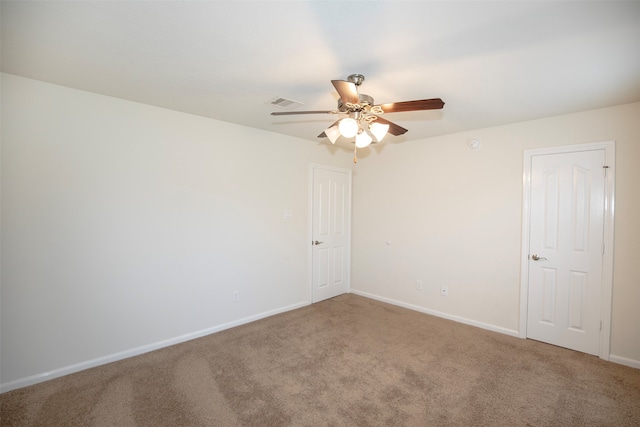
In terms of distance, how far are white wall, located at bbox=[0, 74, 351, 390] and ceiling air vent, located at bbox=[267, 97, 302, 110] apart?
0.91 metres

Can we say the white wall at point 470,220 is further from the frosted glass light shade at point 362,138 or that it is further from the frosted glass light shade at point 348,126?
the frosted glass light shade at point 348,126

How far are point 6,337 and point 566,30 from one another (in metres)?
4.39

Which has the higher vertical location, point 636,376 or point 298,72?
point 298,72

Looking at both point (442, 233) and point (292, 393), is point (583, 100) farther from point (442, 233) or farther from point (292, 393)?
point (292, 393)

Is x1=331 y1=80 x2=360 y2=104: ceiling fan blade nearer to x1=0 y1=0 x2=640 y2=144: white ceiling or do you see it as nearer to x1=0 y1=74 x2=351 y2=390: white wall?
x1=0 y1=0 x2=640 y2=144: white ceiling

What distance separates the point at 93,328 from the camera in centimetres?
261

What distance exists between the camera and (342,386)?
2.36m

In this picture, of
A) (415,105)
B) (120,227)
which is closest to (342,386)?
(415,105)

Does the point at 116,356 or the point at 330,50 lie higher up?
the point at 330,50

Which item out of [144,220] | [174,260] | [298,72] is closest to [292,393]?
[174,260]

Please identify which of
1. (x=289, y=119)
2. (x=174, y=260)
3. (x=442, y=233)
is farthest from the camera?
(x=442, y=233)

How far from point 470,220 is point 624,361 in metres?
1.87

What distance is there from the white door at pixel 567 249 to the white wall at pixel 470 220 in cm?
13

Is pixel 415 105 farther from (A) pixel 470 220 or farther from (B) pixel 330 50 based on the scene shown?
(A) pixel 470 220
